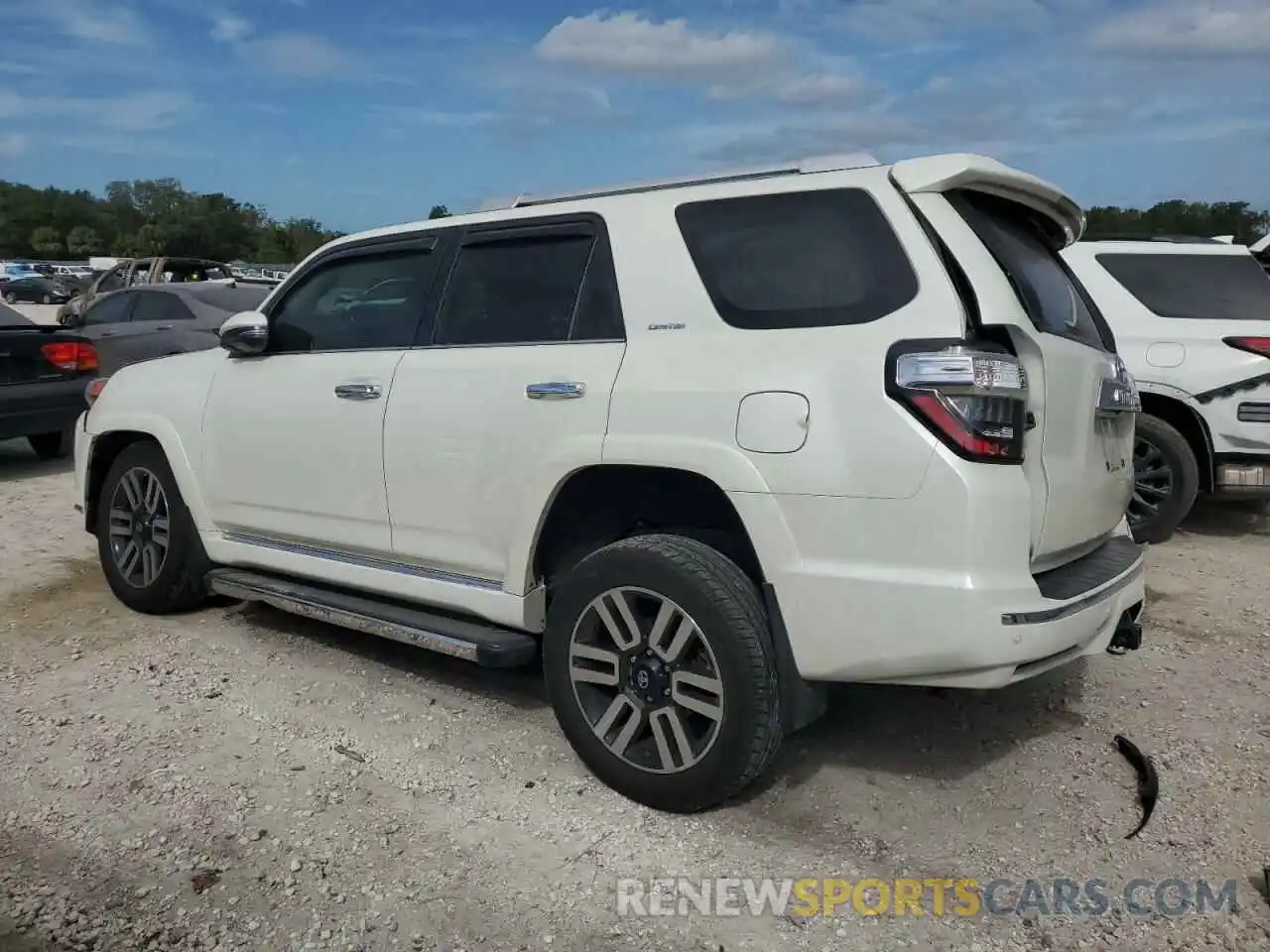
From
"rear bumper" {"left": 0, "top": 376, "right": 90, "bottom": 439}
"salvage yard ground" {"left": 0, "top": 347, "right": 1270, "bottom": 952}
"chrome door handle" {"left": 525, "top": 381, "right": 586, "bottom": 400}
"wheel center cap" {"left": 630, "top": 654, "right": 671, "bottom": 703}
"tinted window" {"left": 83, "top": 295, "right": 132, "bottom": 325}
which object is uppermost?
"chrome door handle" {"left": 525, "top": 381, "right": 586, "bottom": 400}

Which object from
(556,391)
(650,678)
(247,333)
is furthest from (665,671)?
(247,333)

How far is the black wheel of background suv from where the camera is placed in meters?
2.99

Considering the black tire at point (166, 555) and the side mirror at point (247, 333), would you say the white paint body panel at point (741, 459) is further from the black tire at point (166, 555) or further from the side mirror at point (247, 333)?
the black tire at point (166, 555)

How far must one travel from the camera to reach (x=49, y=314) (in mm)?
32656

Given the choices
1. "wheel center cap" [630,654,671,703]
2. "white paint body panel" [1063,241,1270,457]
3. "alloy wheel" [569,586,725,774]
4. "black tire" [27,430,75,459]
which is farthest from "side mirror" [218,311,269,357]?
"black tire" [27,430,75,459]

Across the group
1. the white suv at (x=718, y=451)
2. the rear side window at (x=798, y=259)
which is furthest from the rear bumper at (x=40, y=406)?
the rear side window at (x=798, y=259)

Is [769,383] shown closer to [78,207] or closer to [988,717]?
[988,717]

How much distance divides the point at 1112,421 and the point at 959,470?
109cm

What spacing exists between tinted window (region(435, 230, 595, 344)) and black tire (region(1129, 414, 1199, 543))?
4.37 metres

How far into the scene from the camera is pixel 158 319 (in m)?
12.1

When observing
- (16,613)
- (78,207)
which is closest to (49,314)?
(16,613)

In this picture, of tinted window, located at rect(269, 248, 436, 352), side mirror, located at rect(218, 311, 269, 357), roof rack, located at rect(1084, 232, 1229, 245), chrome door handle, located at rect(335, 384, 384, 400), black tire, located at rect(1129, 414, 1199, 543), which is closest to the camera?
chrome door handle, located at rect(335, 384, 384, 400)

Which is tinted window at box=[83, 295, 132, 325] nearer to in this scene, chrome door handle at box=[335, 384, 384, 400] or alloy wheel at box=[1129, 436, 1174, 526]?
chrome door handle at box=[335, 384, 384, 400]

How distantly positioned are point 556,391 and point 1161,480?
15.6ft
